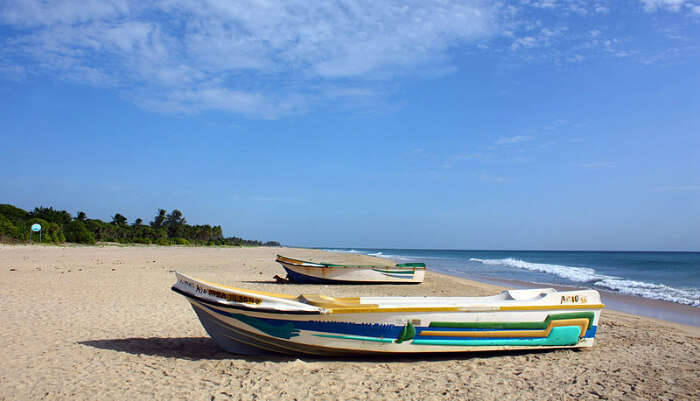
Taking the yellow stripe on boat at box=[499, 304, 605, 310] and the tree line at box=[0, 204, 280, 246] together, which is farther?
the tree line at box=[0, 204, 280, 246]

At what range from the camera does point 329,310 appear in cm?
523

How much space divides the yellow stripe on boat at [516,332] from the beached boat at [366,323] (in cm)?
1

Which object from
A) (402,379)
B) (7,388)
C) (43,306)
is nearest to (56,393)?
(7,388)

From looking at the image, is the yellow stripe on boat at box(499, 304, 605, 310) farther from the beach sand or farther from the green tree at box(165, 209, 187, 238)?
the green tree at box(165, 209, 187, 238)

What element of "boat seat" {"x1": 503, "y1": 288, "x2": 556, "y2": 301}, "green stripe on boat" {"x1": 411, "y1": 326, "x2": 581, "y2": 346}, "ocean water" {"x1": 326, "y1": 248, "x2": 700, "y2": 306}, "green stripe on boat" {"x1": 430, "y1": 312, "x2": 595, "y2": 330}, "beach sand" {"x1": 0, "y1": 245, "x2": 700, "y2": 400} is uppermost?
"boat seat" {"x1": 503, "y1": 288, "x2": 556, "y2": 301}

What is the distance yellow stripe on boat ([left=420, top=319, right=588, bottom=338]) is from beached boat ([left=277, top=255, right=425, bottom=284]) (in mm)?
8980

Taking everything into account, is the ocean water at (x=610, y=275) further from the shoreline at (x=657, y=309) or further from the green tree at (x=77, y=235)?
the green tree at (x=77, y=235)

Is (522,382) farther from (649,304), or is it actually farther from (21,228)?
(21,228)

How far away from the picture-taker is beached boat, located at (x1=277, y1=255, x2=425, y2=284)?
14570 millimetres

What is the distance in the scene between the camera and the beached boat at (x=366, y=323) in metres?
5.31

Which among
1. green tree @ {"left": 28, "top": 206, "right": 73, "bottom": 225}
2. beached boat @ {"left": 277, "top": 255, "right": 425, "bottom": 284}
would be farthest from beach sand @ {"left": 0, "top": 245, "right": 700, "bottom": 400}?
green tree @ {"left": 28, "top": 206, "right": 73, "bottom": 225}

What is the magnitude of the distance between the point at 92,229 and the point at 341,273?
4906 cm

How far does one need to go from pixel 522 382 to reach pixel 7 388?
5.49 meters

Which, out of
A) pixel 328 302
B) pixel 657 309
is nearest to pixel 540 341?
pixel 328 302
